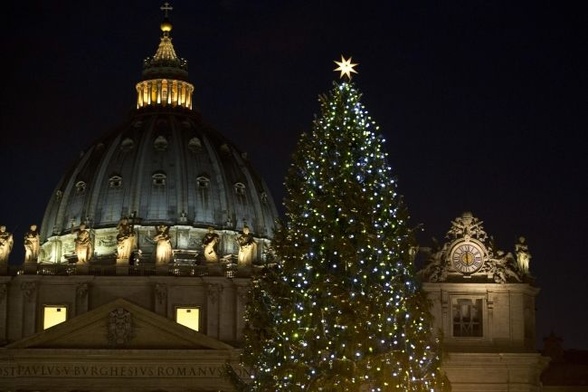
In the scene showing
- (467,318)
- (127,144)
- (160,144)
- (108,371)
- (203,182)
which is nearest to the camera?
(108,371)

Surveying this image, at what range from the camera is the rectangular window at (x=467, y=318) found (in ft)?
268

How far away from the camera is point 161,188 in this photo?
111938 millimetres

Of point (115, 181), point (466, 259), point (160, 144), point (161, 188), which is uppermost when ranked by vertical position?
point (160, 144)

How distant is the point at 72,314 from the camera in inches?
3273

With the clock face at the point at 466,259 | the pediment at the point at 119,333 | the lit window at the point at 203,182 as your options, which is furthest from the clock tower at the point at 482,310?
the lit window at the point at 203,182

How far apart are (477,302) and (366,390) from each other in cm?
3915

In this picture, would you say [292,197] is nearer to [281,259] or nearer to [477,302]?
[281,259]

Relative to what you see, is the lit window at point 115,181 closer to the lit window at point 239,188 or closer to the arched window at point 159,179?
the arched window at point 159,179

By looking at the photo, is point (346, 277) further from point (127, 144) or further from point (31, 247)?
point (127, 144)

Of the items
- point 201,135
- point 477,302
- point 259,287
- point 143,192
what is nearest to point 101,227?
point 143,192

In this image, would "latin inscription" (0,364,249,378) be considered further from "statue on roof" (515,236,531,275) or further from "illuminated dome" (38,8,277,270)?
"illuminated dome" (38,8,277,270)

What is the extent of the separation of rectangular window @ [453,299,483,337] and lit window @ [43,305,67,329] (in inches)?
744

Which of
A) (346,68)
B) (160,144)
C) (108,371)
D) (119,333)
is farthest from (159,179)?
(346,68)

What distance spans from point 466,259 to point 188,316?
45.6 ft
